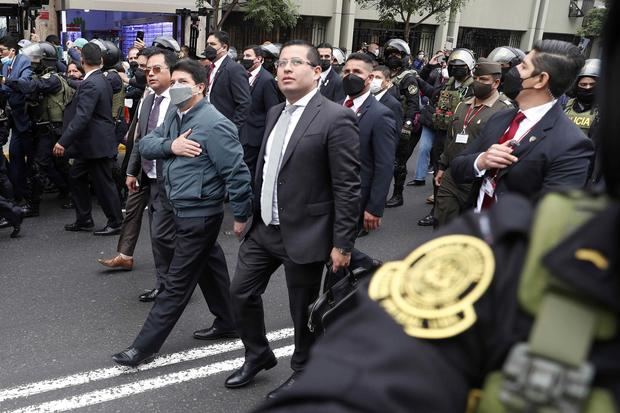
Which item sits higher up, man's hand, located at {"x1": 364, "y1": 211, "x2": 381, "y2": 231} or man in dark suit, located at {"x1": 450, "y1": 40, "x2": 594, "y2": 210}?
man in dark suit, located at {"x1": 450, "y1": 40, "x2": 594, "y2": 210}

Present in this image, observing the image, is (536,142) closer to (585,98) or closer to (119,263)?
(585,98)

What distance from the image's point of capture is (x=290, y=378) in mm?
3305

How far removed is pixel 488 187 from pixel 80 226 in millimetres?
4374

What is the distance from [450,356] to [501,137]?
2224mm

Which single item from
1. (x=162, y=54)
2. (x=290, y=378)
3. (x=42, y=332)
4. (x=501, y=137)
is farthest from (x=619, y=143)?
(x=162, y=54)

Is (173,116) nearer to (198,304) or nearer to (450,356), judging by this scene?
(198,304)

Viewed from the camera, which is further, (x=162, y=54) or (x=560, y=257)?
(x=162, y=54)

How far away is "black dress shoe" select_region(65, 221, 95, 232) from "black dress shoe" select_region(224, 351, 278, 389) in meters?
3.23

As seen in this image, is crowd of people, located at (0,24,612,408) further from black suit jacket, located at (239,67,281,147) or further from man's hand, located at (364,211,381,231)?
black suit jacket, located at (239,67,281,147)

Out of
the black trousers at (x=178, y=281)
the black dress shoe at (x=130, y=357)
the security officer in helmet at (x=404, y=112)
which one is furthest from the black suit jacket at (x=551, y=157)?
A: the security officer in helmet at (x=404, y=112)

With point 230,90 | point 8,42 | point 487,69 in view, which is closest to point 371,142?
point 487,69

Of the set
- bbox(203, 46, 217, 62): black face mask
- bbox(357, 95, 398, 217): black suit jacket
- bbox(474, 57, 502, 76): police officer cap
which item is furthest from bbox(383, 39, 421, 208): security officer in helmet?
bbox(357, 95, 398, 217): black suit jacket

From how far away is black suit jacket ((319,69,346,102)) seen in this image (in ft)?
23.1

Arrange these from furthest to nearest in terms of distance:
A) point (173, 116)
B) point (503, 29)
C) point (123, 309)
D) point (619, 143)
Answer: point (503, 29) < point (123, 309) < point (173, 116) < point (619, 143)
